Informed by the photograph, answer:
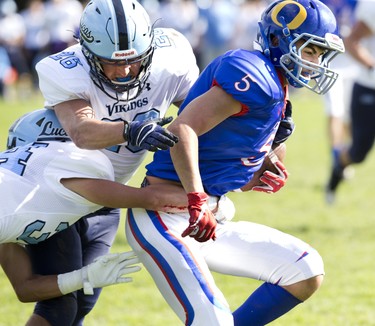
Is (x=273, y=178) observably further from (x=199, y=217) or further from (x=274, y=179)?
(x=199, y=217)

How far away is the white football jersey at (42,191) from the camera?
3430 mm

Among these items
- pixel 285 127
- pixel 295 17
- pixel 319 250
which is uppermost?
pixel 295 17

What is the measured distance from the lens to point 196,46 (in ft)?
61.0

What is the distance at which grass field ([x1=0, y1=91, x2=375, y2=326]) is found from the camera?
461 centimetres

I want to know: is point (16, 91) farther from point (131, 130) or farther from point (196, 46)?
point (131, 130)

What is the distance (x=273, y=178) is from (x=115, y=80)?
2.63ft

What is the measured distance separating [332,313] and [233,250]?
52.5 inches

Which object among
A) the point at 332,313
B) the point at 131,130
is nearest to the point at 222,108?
the point at 131,130

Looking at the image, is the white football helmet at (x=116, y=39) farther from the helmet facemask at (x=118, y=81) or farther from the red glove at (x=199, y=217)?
the red glove at (x=199, y=217)

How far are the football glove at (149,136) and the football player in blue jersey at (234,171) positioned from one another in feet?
0.31

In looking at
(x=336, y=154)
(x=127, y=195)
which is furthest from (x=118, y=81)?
(x=336, y=154)

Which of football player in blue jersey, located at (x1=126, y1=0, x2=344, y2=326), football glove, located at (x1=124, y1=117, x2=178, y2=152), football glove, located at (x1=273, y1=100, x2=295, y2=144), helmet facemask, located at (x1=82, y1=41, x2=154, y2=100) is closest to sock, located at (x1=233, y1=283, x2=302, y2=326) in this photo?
football player in blue jersey, located at (x1=126, y1=0, x2=344, y2=326)

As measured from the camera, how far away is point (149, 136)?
3.11 meters

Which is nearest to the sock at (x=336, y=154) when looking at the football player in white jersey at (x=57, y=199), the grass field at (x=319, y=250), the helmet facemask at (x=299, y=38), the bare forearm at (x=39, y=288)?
the grass field at (x=319, y=250)
